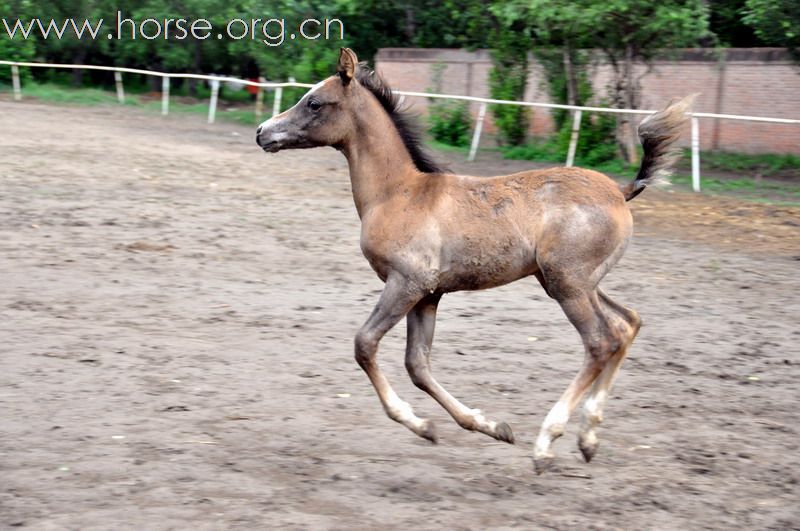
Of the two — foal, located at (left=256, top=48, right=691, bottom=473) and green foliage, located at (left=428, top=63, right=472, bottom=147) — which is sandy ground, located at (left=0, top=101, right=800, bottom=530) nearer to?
foal, located at (left=256, top=48, right=691, bottom=473)

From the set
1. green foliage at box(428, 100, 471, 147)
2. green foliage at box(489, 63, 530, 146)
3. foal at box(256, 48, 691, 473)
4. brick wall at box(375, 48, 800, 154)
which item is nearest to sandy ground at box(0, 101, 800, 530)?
foal at box(256, 48, 691, 473)

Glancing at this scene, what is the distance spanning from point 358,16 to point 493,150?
8.74 m

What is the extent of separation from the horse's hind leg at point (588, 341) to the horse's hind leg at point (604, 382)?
8 centimetres

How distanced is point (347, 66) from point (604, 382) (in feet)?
7.63

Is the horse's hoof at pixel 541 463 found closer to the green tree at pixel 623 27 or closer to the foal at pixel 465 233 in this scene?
the foal at pixel 465 233

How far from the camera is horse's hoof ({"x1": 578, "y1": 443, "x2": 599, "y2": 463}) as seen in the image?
542 centimetres

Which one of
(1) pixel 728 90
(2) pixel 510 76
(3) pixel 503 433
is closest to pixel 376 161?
(3) pixel 503 433

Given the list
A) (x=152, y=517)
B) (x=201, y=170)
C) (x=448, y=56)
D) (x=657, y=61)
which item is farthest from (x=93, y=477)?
(x=448, y=56)

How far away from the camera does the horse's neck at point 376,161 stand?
578 cm

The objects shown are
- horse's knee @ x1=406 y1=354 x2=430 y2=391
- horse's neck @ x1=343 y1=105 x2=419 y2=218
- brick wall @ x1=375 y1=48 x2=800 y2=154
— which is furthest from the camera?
brick wall @ x1=375 y1=48 x2=800 y2=154

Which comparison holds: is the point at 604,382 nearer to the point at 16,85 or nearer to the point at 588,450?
the point at 588,450

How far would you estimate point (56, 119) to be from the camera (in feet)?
67.2

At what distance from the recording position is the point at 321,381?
6832mm

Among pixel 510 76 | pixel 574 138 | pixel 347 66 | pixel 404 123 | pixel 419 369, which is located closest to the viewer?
pixel 419 369
